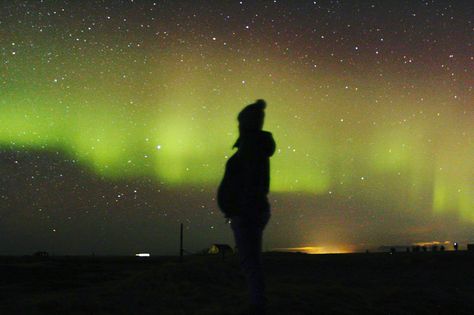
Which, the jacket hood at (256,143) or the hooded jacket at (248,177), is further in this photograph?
the jacket hood at (256,143)

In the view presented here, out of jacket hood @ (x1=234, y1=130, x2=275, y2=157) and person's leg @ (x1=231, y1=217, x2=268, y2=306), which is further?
jacket hood @ (x1=234, y1=130, x2=275, y2=157)

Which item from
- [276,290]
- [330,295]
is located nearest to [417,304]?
[330,295]

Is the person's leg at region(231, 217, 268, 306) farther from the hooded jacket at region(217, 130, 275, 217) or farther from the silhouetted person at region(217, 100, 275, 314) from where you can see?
the hooded jacket at region(217, 130, 275, 217)

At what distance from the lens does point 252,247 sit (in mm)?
4660

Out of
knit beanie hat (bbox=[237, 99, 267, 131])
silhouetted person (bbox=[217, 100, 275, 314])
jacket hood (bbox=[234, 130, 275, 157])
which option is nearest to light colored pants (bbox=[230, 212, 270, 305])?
silhouetted person (bbox=[217, 100, 275, 314])

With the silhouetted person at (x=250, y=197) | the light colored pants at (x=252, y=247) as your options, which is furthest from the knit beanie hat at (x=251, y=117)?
the light colored pants at (x=252, y=247)

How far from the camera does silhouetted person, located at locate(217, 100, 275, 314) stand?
4.64 meters

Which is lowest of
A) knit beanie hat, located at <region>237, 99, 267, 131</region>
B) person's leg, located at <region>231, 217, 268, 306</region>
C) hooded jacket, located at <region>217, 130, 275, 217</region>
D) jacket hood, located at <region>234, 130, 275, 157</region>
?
person's leg, located at <region>231, 217, 268, 306</region>

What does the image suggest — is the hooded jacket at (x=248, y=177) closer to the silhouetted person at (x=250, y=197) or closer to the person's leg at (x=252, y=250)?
the silhouetted person at (x=250, y=197)

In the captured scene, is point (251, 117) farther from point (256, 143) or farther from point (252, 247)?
point (252, 247)

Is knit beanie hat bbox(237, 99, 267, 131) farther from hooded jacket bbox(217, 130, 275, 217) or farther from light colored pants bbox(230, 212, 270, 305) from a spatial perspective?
light colored pants bbox(230, 212, 270, 305)

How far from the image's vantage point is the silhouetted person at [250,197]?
4641 millimetres

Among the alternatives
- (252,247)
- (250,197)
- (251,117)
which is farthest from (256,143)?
(252,247)

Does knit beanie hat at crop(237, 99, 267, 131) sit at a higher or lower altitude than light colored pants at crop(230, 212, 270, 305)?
higher
